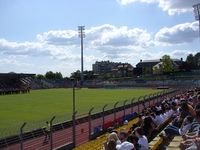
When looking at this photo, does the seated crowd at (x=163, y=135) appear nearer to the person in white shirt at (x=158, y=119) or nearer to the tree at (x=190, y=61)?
the person in white shirt at (x=158, y=119)

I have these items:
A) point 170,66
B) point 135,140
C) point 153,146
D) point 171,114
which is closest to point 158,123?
point 171,114

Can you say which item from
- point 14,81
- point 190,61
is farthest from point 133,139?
point 190,61

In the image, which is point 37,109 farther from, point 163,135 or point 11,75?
point 11,75

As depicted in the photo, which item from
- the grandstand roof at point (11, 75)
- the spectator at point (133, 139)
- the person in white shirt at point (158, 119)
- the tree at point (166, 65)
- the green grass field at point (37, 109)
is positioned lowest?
the green grass field at point (37, 109)

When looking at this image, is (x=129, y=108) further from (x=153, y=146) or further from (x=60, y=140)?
(x=153, y=146)

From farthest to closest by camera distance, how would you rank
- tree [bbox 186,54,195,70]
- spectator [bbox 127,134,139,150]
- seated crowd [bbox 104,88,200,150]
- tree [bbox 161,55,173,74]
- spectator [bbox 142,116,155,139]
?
tree [bbox 186,54,195,70], tree [bbox 161,55,173,74], spectator [bbox 142,116,155,139], spectator [bbox 127,134,139,150], seated crowd [bbox 104,88,200,150]

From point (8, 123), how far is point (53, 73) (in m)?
163

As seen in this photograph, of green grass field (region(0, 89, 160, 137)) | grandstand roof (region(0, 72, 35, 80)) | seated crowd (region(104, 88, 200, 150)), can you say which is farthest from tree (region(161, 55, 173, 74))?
seated crowd (region(104, 88, 200, 150))

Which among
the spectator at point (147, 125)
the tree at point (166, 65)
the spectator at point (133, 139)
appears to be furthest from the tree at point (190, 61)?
the spectator at point (133, 139)

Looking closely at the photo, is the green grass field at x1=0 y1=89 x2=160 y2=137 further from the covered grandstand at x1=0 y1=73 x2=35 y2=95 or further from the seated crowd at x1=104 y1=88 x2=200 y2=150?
the covered grandstand at x1=0 y1=73 x2=35 y2=95

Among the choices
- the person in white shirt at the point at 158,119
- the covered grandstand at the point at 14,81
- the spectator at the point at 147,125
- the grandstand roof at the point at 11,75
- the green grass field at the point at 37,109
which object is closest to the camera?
the spectator at the point at 147,125

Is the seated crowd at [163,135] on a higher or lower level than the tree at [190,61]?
lower

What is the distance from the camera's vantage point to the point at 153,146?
10820 millimetres

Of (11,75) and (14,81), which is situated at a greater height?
(11,75)
